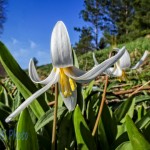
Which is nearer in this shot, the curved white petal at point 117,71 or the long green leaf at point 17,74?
the long green leaf at point 17,74

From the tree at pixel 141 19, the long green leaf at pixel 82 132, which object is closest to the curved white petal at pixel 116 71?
the long green leaf at pixel 82 132

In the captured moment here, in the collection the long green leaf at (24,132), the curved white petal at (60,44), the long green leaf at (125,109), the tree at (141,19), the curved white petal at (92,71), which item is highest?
the tree at (141,19)

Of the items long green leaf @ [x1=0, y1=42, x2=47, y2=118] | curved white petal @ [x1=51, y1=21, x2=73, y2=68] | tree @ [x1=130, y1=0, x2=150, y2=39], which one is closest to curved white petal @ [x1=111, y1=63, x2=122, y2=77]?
long green leaf @ [x1=0, y1=42, x2=47, y2=118]

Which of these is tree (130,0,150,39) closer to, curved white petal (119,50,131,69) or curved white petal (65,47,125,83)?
curved white petal (119,50,131,69)

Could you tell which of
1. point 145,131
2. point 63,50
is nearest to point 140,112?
point 145,131

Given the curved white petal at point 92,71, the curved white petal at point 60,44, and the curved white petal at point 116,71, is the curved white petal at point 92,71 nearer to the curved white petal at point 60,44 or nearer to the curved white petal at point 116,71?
the curved white petal at point 60,44

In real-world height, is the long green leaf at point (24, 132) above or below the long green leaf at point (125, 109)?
above

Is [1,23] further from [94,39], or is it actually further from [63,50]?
[63,50]

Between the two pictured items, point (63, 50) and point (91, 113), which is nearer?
point (63, 50)
